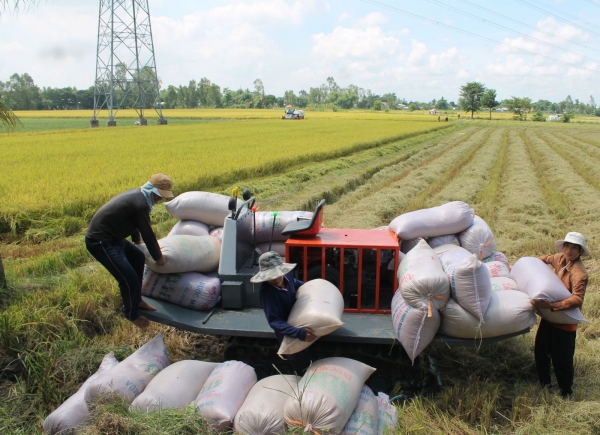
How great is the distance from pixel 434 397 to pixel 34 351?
371cm

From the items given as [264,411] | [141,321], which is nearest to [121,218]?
[141,321]

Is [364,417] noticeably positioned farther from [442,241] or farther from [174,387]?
[442,241]

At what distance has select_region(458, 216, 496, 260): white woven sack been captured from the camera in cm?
539

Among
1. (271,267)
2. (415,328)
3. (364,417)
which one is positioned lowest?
(364,417)

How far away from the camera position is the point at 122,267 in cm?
433

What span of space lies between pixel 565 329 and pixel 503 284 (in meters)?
0.63

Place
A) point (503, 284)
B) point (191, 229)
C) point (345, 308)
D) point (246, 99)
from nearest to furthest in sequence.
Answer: point (503, 284) < point (345, 308) < point (191, 229) < point (246, 99)

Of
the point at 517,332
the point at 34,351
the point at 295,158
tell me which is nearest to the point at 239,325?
the point at 34,351

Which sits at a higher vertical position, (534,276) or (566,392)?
(534,276)

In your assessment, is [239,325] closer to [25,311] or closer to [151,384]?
[151,384]

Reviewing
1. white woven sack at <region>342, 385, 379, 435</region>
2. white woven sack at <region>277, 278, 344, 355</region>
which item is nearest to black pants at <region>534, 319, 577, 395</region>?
white woven sack at <region>342, 385, 379, 435</region>

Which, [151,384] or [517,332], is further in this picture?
[517,332]

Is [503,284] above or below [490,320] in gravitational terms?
above

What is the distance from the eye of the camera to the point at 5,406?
3994 millimetres
